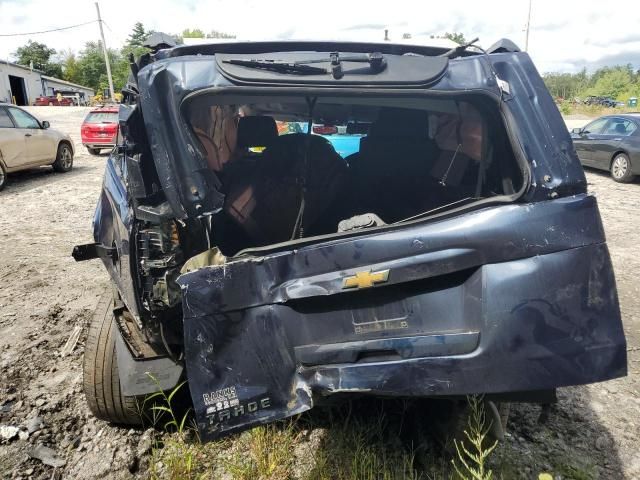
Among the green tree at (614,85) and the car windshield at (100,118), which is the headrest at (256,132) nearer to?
the car windshield at (100,118)

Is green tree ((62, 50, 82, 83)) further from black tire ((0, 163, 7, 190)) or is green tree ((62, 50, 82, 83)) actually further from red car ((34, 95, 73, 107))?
black tire ((0, 163, 7, 190))

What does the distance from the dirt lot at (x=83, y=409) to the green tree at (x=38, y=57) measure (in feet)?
251

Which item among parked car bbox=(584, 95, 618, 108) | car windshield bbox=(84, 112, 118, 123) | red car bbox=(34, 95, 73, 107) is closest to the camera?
car windshield bbox=(84, 112, 118, 123)

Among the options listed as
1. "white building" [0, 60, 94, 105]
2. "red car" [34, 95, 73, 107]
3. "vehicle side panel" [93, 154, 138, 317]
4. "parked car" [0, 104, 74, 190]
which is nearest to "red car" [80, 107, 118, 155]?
"parked car" [0, 104, 74, 190]

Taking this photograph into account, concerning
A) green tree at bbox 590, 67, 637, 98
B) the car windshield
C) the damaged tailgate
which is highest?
the damaged tailgate

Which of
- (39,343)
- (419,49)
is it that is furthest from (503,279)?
(39,343)

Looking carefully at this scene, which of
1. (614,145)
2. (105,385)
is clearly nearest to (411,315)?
(105,385)

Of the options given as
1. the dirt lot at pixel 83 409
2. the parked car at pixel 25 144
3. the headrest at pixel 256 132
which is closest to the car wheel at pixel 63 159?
the parked car at pixel 25 144

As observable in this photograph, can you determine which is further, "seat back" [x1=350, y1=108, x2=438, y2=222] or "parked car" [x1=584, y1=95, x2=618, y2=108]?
"parked car" [x1=584, y1=95, x2=618, y2=108]

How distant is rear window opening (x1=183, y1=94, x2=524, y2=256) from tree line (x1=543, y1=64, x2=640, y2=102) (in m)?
58.2

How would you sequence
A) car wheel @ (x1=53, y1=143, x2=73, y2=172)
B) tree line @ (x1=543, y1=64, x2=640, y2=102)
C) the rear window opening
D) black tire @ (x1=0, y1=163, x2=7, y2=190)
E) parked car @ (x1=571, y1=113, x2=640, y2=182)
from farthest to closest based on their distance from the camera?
tree line @ (x1=543, y1=64, x2=640, y2=102), car wheel @ (x1=53, y1=143, x2=73, y2=172), parked car @ (x1=571, y1=113, x2=640, y2=182), black tire @ (x1=0, y1=163, x2=7, y2=190), the rear window opening

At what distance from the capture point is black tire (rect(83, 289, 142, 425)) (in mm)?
2684

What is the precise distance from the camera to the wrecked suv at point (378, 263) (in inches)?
67.2

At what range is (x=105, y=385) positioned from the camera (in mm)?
2686
